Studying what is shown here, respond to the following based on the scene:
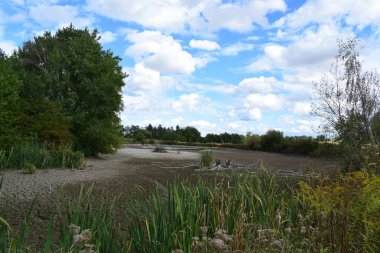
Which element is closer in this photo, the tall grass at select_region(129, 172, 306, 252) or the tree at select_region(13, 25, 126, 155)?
the tall grass at select_region(129, 172, 306, 252)

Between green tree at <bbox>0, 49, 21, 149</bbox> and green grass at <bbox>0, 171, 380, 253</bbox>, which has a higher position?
green tree at <bbox>0, 49, 21, 149</bbox>

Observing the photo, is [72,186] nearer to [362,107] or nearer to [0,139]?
[0,139]

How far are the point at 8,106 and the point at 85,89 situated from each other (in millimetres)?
6100

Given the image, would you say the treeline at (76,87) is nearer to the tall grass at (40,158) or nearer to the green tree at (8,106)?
the green tree at (8,106)

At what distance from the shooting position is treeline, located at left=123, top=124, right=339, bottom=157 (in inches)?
843

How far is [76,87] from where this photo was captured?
910 inches

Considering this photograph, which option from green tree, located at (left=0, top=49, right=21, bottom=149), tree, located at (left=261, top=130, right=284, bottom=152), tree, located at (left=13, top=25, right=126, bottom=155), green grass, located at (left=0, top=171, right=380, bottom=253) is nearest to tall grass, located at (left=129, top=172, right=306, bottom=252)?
green grass, located at (left=0, top=171, right=380, bottom=253)

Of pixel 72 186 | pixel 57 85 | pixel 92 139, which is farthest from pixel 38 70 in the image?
pixel 72 186

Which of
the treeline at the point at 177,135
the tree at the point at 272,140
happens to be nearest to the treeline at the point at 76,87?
the tree at the point at 272,140

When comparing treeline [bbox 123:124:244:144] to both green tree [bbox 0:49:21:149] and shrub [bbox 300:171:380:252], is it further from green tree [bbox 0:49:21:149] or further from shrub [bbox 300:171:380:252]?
shrub [bbox 300:171:380:252]

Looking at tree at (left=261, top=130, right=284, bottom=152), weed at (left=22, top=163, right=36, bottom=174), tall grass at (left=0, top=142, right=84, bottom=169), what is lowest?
weed at (left=22, top=163, right=36, bottom=174)

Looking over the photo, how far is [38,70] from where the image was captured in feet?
79.9

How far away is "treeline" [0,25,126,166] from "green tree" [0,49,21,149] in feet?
5.54

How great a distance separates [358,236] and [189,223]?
199 centimetres
